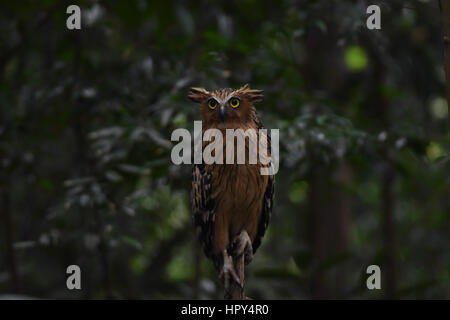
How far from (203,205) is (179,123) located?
1186 millimetres

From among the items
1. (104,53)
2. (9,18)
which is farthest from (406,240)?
(9,18)

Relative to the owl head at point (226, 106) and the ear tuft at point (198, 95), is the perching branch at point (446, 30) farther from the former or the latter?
the ear tuft at point (198, 95)

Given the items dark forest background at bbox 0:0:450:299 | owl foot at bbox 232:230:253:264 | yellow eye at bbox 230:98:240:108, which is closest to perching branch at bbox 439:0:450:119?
dark forest background at bbox 0:0:450:299

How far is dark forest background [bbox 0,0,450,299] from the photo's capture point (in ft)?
8.60

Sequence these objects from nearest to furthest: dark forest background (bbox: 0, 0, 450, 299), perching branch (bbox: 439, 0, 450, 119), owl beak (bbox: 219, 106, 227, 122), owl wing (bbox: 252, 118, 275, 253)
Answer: owl beak (bbox: 219, 106, 227, 122) → perching branch (bbox: 439, 0, 450, 119) → owl wing (bbox: 252, 118, 275, 253) → dark forest background (bbox: 0, 0, 450, 299)

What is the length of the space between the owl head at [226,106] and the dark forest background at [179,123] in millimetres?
694

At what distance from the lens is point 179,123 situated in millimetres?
2607

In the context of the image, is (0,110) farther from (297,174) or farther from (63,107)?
(297,174)

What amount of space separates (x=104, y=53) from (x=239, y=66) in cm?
144

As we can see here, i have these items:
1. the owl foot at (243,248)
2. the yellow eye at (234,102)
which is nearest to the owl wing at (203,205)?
the owl foot at (243,248)

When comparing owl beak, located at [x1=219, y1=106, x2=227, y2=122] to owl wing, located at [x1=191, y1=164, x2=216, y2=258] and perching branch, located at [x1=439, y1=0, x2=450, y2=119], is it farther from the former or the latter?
perching branch, located at [x1=439, y1=0, x2=450, y2=119]

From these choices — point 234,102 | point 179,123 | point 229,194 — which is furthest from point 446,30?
point 179,123

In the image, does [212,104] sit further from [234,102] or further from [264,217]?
[264,217]

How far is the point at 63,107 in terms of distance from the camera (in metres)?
3.32
